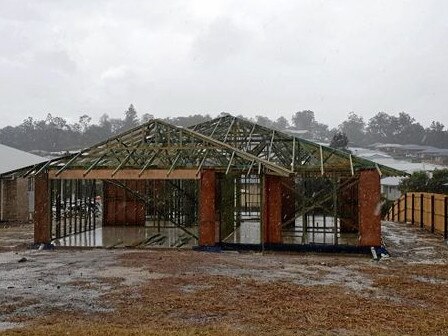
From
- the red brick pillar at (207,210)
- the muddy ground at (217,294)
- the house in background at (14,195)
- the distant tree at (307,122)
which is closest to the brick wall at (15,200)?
the house in background at (14,195)

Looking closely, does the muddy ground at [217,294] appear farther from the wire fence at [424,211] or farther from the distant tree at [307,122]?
the distant tree at [307,122]

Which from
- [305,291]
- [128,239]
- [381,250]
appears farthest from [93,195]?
[305,291]

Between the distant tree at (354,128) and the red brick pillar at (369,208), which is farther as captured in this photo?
the distant tree at (354,128)

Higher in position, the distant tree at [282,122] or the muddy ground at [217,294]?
the distant tree at [282,122]

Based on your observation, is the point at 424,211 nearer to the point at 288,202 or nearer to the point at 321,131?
the point at 288,202

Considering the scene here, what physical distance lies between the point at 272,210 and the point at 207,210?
2267mm

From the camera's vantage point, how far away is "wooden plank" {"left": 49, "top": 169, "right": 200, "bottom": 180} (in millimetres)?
16422

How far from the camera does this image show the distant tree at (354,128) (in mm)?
133188

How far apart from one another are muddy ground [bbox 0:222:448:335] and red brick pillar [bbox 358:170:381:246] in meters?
1.01

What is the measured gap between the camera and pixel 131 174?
54.9ft

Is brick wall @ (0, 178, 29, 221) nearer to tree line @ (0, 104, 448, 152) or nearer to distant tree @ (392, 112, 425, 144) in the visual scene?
tree line @ (0, 104, 448, 152)

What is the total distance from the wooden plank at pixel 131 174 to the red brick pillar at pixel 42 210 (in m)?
0.41

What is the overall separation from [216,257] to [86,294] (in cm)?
539

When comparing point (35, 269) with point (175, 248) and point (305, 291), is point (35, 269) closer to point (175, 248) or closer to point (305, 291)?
point (175, 248)
